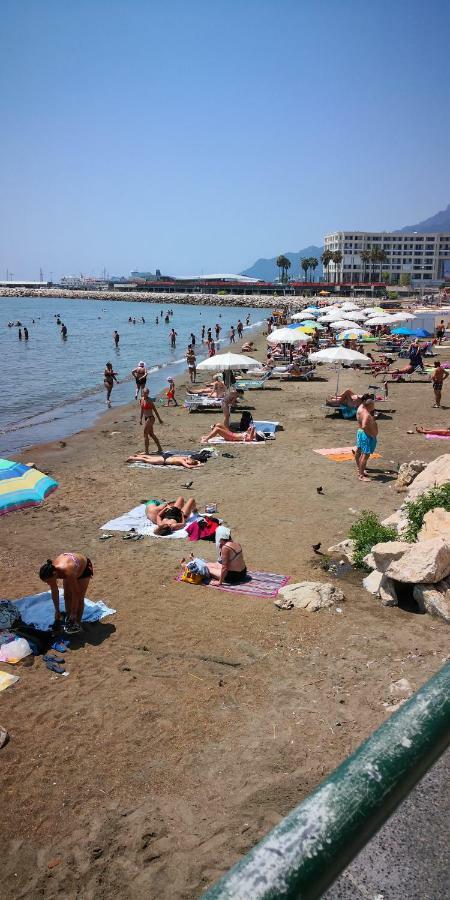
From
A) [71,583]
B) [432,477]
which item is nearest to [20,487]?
[71,583]

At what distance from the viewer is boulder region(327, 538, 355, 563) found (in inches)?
324

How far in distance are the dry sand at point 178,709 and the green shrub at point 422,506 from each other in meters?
0.92

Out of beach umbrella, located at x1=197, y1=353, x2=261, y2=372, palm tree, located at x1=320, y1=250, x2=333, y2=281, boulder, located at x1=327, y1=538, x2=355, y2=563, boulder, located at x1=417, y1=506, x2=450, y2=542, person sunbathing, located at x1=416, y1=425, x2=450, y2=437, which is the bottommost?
boulder, located at x1=327, y1=538, x2=355, y2=563

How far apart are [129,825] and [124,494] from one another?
7.82 meters

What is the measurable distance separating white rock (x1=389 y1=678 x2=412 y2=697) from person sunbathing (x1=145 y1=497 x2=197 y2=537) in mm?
4729

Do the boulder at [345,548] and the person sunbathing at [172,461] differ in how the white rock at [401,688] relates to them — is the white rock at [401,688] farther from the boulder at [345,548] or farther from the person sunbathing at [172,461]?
the person sunbathing at [172,461]

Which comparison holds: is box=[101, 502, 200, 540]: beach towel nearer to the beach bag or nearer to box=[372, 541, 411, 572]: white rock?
the beach bag

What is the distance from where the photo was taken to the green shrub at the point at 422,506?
25.3 feet

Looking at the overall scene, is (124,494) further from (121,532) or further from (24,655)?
(24,655)

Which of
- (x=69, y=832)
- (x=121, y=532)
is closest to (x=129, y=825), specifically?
(x=69, y=832)

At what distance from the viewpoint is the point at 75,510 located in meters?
10.9

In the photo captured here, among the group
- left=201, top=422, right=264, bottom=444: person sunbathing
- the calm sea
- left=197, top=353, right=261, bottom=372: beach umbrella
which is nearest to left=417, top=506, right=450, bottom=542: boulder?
left=201, top=422, right=264, bottom=444: person sunbathing

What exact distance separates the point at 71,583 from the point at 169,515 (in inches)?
128

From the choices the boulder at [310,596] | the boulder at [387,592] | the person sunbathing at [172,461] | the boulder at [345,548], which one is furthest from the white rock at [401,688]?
the person sunbathing at [172,461]
